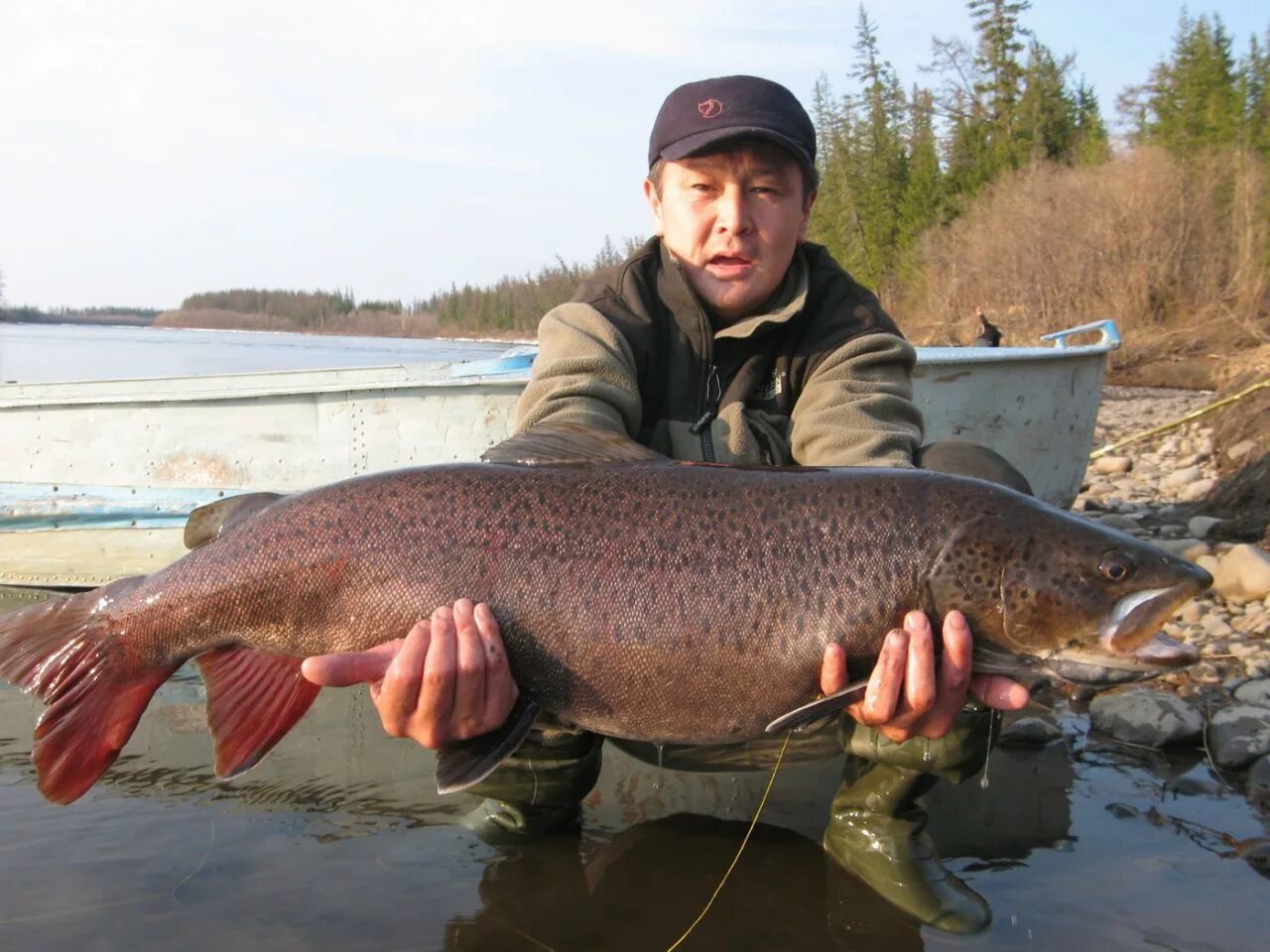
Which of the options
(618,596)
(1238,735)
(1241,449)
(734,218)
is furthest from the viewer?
(1241,449)

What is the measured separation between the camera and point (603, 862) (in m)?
3.30

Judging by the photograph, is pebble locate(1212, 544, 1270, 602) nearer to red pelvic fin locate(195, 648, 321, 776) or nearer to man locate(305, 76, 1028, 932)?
man locate(305, 76, 1028, 932)

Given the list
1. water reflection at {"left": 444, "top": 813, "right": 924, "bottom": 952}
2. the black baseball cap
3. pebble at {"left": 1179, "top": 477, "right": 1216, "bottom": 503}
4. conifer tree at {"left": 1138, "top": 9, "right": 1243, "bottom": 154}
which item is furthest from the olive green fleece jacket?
conifer tree at {"left": 1138, "top": 9, "right": 1243, "bottom": 154}

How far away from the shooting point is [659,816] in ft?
11.9

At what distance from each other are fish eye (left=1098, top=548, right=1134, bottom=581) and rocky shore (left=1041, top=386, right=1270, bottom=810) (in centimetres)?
87

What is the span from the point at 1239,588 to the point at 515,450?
480 cm

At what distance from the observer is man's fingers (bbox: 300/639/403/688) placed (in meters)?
2.40

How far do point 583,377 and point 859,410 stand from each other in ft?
3.05

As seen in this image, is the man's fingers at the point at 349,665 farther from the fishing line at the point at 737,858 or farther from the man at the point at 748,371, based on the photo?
the fishing line at the point at 737,858

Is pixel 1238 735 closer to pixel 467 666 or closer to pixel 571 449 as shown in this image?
pixel 571 449

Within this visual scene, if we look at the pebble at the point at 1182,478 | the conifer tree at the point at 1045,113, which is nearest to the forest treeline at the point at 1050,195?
the conifer tree at the point at 1045,113

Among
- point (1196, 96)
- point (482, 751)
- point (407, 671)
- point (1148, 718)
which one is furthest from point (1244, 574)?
point (1196, 96)

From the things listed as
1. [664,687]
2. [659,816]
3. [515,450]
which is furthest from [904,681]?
[659,816]

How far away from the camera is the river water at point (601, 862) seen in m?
2.91
